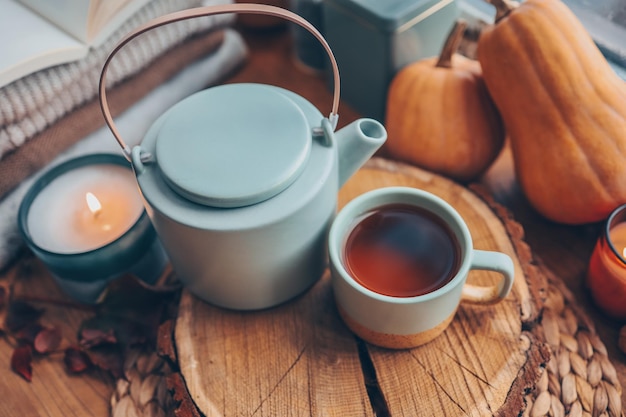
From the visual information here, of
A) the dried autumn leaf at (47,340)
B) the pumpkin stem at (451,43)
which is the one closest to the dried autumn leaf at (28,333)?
the dried autumn leaf at (47,340)

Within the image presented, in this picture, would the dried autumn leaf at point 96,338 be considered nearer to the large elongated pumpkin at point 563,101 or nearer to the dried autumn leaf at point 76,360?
the dried autumn leaf at point 76,360

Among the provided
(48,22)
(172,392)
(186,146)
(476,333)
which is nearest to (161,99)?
(48,22)

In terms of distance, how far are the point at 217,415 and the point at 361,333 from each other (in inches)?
6.8

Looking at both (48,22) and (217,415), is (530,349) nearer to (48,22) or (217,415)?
(217,415)

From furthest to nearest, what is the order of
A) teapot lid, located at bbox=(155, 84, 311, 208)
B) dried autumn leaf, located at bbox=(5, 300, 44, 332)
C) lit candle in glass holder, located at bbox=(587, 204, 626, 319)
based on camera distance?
dried autumn leaf, located at bbox=(5, 300, 44, 332) < lit candle in glass holder, located at bbox=(587, 204, 626, 319) < teapot lid, located at bbox=(155, 84, 311, 208)

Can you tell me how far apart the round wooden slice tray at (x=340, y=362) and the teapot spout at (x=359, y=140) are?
17 cm

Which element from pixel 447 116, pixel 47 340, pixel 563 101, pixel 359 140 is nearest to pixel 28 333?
pixel 47 340

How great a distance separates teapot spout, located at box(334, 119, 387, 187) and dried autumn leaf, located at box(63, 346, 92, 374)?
415 millimetres

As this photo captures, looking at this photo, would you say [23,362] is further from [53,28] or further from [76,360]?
[53,28]

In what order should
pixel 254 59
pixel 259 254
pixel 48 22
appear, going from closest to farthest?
pixel 259 254
pixel 48 22
pixel 254 59

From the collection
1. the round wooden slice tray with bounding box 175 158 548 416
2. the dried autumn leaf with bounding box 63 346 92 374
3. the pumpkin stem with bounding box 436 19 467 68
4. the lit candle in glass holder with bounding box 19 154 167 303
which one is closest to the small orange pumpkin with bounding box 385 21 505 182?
the pumpkin stem with bounding box 436 19 467 68

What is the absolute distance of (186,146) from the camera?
0.57 m

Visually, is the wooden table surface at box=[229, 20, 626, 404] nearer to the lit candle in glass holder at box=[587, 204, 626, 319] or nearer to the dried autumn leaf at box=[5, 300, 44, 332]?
the lit candle in glass holder at box=[587, 204, 626, 319]

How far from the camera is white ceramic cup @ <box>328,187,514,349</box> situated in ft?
1.82
